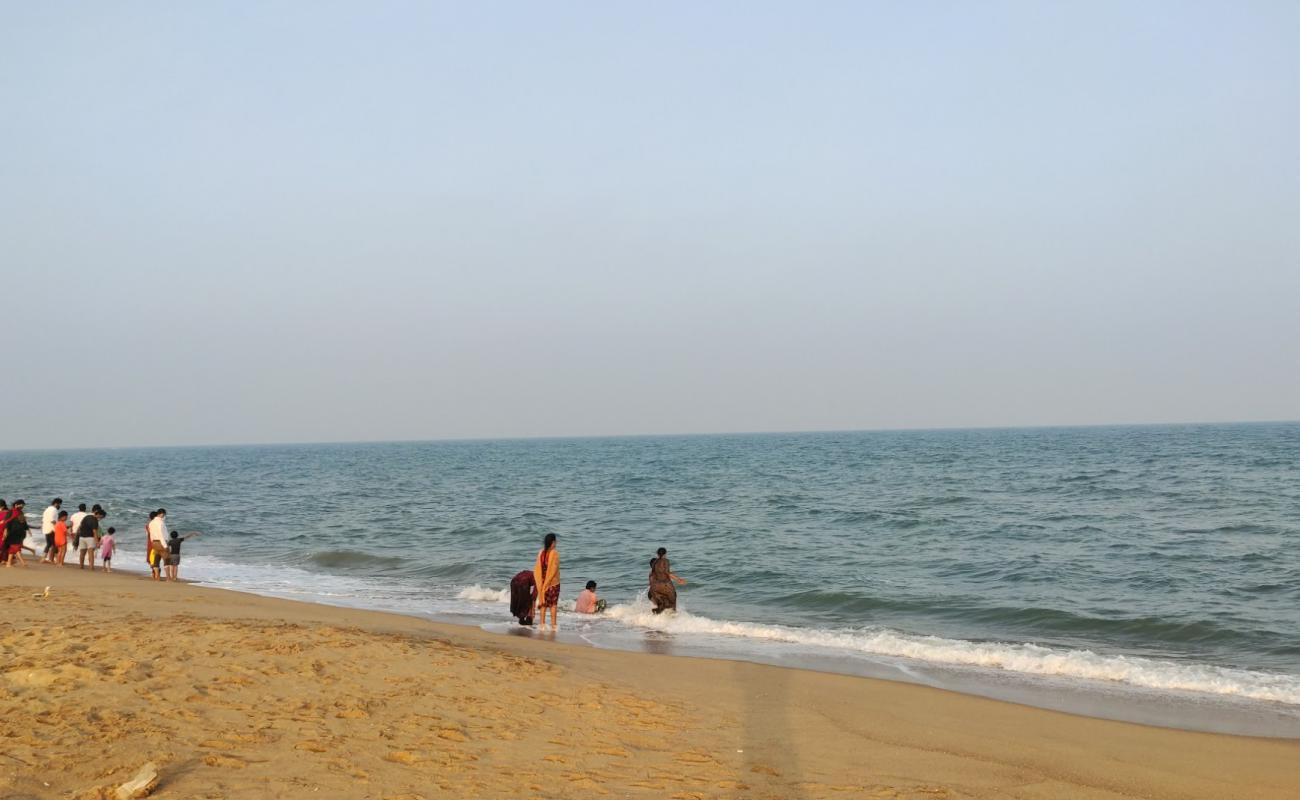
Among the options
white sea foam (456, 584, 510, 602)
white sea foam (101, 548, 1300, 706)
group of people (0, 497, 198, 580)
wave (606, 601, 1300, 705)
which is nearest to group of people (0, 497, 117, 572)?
group of people (0, 497, 198, 580)

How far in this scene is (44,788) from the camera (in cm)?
554

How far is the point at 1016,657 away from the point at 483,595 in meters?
10.6

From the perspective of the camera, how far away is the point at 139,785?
5.44 metres

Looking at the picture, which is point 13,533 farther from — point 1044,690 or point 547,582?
point 1044,690

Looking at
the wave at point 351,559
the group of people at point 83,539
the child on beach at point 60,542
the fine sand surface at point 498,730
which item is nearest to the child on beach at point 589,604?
the fine sand surface at point 498,730

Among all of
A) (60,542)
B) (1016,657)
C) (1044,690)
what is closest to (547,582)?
(1016,657)

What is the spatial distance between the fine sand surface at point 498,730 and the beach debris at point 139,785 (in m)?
0.11

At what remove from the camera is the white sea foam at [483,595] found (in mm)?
19281

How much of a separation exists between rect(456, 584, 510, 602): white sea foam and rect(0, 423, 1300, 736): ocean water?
7 cm

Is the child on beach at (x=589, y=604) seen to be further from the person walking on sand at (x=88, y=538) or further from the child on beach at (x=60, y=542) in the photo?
the child on beach at (x=60, y=542)

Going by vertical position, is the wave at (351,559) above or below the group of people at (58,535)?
below

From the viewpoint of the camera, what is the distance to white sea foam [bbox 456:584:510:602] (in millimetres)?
19281

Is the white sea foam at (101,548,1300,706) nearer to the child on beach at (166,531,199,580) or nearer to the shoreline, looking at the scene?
the shoreline

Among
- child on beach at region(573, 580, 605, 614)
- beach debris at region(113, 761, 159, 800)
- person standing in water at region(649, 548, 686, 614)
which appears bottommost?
child on beach at region(573, 580, 605, 614)
